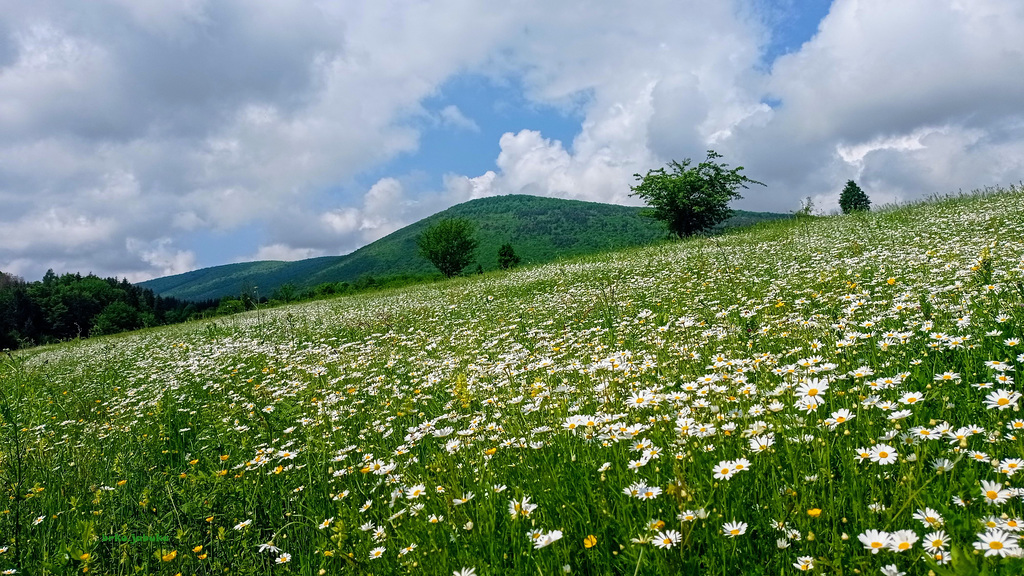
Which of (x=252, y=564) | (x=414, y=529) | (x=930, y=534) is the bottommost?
(x=252, y=564)

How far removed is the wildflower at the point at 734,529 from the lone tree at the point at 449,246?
6299cm

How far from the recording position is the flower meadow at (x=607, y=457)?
1.93 m

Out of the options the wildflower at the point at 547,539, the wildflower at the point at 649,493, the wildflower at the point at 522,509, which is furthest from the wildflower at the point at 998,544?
the wildflower at the point at 522,509

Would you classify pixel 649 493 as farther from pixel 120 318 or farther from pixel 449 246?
pixel 449 246

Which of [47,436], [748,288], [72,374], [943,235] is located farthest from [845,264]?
[72,374]

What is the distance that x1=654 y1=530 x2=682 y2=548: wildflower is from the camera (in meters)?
1.82

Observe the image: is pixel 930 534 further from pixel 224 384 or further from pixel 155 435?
pixel 224 384

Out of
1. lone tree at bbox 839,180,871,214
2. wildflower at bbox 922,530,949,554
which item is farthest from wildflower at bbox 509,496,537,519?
lone tree at bbox 839,180,871,214

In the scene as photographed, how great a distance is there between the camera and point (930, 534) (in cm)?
167

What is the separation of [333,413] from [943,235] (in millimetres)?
11839

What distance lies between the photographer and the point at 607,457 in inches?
106

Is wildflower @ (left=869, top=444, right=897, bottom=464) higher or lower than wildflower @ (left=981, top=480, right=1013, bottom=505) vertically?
higher

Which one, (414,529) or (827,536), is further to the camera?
(414,529)

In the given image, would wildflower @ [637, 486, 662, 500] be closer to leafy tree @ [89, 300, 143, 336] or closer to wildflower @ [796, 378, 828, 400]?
wildflower @ [796, 378, 828, 400]
